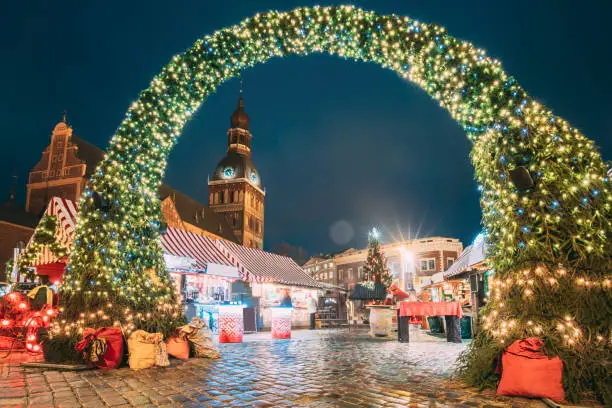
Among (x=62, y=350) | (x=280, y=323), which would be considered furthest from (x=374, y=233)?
(x=62, y=350)

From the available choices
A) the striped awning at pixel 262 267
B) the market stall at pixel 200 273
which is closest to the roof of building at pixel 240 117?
the striped awning at pixel 262 267

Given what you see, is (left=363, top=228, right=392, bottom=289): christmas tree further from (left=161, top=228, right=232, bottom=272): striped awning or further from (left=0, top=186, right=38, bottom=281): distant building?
(left=0, top=186, right=38, bottom=281): distant building

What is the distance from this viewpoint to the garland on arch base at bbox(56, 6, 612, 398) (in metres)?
4.43

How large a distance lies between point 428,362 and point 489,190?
324 centimetres

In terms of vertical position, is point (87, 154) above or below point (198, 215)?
above

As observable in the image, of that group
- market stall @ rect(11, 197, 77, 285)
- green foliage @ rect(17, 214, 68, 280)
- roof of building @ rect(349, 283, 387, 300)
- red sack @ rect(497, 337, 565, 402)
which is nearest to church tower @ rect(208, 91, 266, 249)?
roof of building @ rect(349, 283, 387, 300)

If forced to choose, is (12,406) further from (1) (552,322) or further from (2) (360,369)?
(1) (552,322)

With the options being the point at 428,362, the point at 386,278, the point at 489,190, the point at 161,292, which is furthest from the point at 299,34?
the point at 386,278

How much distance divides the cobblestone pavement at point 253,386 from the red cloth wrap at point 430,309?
401 cm

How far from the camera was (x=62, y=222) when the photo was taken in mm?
11625

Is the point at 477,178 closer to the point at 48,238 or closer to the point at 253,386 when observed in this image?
the point at 253,386

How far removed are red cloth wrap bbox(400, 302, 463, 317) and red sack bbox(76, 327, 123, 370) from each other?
7.38m

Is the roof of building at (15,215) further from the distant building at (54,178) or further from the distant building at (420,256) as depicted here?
the distant building at (420,256)

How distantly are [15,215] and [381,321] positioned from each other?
124ft
